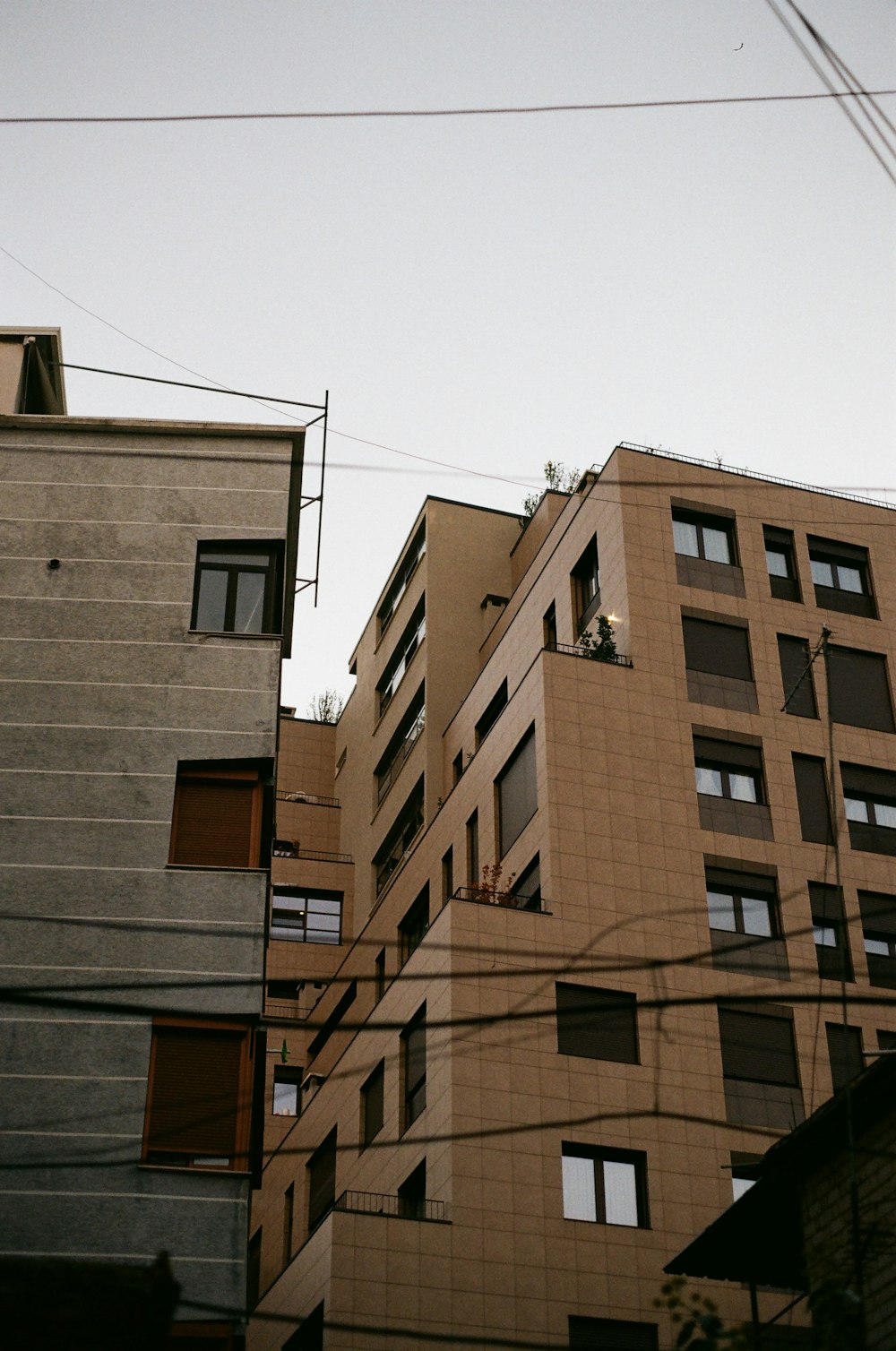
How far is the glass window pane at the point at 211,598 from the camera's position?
78.6 ft

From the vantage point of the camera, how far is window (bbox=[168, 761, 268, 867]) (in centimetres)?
2186

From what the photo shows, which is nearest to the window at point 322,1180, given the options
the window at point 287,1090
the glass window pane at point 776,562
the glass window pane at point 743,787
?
the window at point 287,1090

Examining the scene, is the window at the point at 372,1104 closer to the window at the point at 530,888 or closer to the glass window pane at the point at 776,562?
the window at the point at 530,888

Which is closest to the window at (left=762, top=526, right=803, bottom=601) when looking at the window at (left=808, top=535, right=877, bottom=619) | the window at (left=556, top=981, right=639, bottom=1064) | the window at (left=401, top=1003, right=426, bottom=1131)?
the window at (left=808, top=535, right=877, bottom=619)

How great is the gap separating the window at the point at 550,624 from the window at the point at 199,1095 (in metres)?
22.8

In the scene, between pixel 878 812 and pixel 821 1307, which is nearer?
pixel 821 1307

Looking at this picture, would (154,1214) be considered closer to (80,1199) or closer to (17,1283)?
(80,1199)

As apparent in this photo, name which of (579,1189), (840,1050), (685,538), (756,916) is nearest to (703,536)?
(685,538)

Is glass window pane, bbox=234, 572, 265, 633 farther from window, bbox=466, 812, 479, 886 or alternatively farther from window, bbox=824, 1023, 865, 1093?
window, bbox=824, 1023, 865, 1093

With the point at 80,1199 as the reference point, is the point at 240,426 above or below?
above

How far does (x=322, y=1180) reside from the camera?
40250mm

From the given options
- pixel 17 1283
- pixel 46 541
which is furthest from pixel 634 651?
pixel 17 1283

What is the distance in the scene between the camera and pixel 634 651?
37.9 meters

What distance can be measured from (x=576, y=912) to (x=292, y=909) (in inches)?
773
